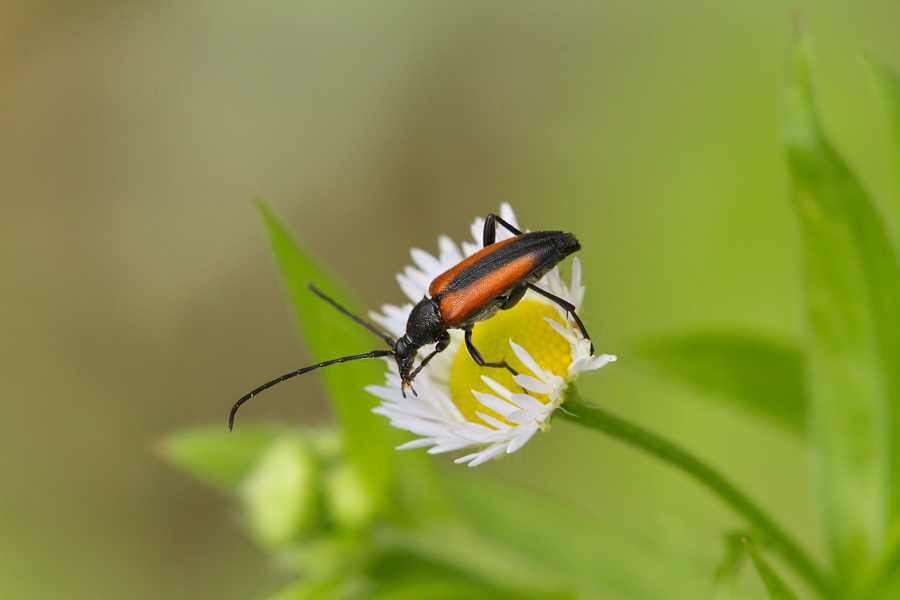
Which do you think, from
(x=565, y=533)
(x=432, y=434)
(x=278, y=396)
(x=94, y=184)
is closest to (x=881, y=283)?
(x=432, y=434)

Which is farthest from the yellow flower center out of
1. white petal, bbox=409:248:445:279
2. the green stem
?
white petal, bbox=409:248:445:279

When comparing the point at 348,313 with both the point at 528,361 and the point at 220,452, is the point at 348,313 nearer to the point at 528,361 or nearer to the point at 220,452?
the point at 528,361

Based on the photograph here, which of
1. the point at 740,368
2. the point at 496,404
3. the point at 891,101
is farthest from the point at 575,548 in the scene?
the point at 891,101

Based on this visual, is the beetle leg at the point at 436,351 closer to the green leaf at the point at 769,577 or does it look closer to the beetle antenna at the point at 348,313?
the beetle antenna at the point at 348,313

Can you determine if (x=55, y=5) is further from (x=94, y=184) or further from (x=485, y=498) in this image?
(x=485, y=498)

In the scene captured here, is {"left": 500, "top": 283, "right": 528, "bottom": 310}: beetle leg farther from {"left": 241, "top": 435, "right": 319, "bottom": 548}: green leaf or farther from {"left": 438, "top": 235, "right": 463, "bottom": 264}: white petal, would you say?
{"left": 241, "top": 435, "right": 319, "bottom": 548}: green leaf

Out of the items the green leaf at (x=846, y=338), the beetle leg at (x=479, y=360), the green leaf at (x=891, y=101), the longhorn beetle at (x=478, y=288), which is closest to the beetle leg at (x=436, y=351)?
the longhorn beetle at (x=478, y=288)
